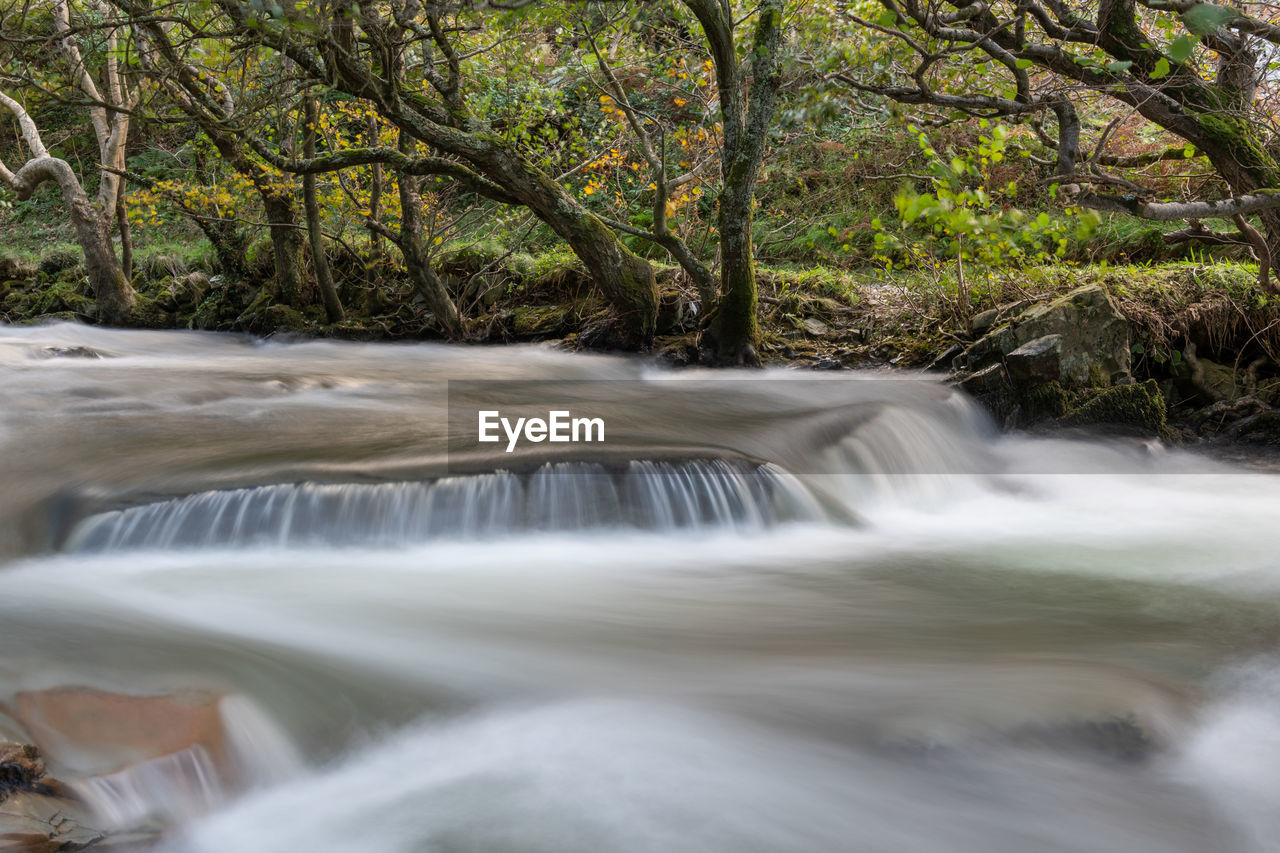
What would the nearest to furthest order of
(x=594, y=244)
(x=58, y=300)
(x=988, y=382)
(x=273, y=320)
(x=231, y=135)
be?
(x=988, y=382) → (x=594, y=244) → (x=231, y=135) → (x=273, y=320) → (x=58, y=300)

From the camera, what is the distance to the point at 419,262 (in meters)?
11.1

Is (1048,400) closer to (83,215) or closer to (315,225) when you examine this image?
(315,225)

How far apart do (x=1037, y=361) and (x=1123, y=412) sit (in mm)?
841

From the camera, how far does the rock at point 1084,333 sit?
7484 mm

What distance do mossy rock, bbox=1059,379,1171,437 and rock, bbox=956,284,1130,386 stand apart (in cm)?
14

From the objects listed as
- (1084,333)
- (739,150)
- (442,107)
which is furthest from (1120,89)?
(442,107)

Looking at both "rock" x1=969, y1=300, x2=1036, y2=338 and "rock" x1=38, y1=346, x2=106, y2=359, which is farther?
"rock" x1=38, y1=346, x2=106, y2=359

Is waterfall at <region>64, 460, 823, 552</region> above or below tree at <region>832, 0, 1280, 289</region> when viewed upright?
below

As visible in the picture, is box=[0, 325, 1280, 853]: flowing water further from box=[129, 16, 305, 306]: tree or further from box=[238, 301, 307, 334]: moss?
box=[238, 301, 307, 334]: moss

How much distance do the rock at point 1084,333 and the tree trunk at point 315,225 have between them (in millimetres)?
7531

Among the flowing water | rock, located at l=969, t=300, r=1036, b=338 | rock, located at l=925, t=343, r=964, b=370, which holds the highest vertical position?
rock, located at l=969, t=300, r=1036, b=338

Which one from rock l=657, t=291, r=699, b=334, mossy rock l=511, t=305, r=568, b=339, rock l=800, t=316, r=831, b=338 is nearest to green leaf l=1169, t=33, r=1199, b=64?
rock l=800, t=316, r=831, b=338

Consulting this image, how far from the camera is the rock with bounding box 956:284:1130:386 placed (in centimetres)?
748

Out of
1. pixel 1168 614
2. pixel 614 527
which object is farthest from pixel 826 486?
pixel 1168 614
